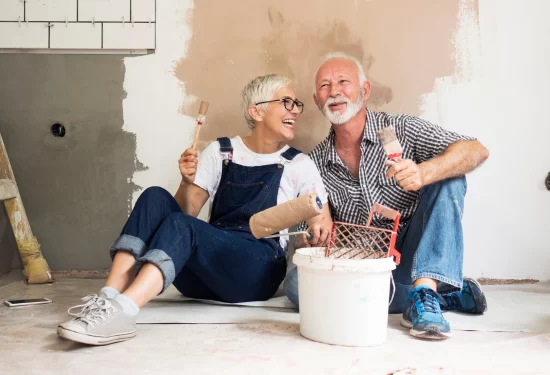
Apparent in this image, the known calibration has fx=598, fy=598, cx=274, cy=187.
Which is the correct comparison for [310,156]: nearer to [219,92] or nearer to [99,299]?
[219,92]

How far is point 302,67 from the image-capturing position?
2775mm

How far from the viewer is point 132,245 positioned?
1882mm

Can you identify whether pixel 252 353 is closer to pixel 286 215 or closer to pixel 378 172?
pixel 286 215

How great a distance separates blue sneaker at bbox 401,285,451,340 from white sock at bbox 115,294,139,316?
83 cm

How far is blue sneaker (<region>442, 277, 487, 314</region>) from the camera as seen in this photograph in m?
2.10

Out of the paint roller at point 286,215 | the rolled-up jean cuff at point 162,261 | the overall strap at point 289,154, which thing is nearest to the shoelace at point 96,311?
the rolled-up jean cuff at point 162,261

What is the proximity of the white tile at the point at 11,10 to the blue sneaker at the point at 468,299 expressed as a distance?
2.26m

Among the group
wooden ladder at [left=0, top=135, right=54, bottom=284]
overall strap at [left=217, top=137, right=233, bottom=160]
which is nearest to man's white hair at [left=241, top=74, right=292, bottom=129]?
overall strap at [left=217, top=137, right=233, bottom=160]

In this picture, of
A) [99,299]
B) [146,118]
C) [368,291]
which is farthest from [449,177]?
[146,118]

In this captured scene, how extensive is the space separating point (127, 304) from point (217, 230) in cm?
40

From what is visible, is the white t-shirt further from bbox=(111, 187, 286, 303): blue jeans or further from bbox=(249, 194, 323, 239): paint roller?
bbox=(249, 194, 323, 239): paint roller

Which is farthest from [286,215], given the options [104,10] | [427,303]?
[104,10]

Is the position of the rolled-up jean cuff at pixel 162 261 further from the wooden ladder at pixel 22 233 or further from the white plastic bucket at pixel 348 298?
the wooden ladder at pixel 22 233

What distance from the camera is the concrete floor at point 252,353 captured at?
4.91 feet
